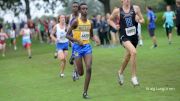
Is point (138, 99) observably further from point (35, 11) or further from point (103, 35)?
point (35, 11)

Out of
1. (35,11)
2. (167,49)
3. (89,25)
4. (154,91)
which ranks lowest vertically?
(35,11)

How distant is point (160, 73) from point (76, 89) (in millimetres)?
3210

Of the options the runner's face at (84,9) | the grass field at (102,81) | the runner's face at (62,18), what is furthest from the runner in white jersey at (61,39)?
the runner's face at (84,9)

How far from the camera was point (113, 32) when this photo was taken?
30.4m

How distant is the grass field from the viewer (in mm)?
12608

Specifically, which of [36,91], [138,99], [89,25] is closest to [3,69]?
[36,91]

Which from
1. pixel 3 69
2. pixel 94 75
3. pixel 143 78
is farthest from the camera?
pixel 3 69

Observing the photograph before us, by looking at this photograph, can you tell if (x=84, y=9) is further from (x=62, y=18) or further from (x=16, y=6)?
(x=16, y=6)

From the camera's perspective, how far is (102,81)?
15531mm

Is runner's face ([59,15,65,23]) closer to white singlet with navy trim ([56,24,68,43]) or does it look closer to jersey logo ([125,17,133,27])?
white singlet with navy trim ([56,24,68,43])

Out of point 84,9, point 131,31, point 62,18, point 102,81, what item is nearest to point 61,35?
point 62,18

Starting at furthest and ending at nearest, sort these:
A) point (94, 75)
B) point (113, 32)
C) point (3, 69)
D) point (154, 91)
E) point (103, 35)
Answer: point (103, 35) → point (113, 32) → point (3, 69) → point (94, 75) → point (154, 91)

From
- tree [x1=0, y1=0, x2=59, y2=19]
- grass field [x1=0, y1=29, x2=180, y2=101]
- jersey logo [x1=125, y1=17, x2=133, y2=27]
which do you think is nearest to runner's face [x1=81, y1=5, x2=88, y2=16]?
jersey logo [x1=125, y1=17, x2=133, y2=27]

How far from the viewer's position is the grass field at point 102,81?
41.4 ft
